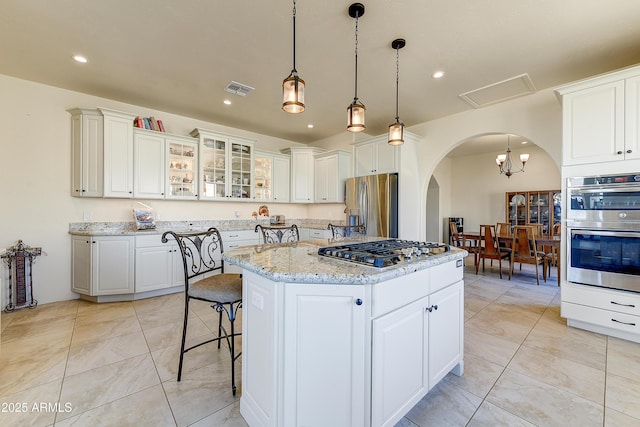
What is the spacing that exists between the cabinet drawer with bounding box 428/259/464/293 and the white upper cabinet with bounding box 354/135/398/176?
250 centimetres

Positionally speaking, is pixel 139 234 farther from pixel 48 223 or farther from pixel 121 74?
pixel 121 74

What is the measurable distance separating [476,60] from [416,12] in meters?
1.04

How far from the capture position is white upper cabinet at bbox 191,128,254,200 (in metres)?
4.36

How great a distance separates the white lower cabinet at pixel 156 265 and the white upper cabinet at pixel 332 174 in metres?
2.78

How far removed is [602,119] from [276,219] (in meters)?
4.73

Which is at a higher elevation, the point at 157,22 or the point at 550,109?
the point at 157,22

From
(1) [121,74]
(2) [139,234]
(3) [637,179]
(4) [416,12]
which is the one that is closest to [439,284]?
(4) [416,12]

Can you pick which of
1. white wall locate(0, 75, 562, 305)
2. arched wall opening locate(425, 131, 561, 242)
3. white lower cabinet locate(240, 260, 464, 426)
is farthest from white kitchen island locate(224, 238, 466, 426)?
arched wall opening locate(425, 131, 561, 242)

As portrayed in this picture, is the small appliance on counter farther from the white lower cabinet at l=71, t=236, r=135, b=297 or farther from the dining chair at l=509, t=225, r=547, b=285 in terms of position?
the dining chair at l=509, t=225, r=547, b=285

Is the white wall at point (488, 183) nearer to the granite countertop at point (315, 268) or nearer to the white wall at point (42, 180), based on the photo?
the granite countertop at point (315, 268)

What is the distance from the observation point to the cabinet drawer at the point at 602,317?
2.42 metres

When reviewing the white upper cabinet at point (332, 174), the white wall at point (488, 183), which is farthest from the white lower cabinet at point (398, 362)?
the white wall at point (488, 183)

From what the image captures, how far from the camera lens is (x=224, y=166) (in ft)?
15.0

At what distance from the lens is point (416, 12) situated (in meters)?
2.07
